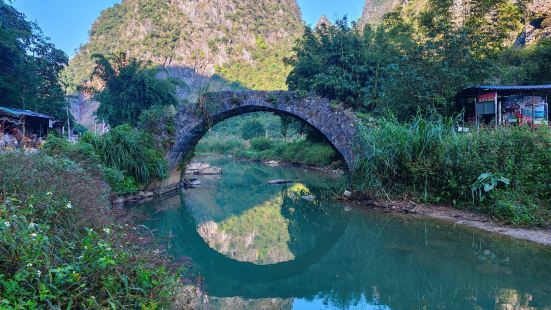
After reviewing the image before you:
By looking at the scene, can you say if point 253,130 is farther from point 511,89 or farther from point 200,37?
point 200,37

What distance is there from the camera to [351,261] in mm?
6094

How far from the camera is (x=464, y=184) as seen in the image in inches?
322

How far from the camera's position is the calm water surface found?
15.1 feet

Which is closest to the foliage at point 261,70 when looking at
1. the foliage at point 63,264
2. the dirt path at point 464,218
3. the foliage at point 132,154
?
the foliage at point 132,154

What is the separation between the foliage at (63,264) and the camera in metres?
2.34

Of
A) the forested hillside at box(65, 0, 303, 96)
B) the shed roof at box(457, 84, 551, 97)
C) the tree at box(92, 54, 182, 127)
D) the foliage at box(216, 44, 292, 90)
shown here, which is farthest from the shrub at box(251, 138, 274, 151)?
the forested hillside at box(65, 0, 303, 96)

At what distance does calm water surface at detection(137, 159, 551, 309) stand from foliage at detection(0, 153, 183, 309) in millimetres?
1711

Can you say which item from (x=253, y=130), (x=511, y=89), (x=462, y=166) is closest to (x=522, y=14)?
(x=511, y=89)

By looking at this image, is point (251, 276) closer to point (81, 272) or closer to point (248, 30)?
point (81, 272)

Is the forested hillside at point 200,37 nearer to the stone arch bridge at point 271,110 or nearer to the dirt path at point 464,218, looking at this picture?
the stone arch bridge at point 271,110

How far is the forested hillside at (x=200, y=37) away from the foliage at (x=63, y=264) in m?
49.0

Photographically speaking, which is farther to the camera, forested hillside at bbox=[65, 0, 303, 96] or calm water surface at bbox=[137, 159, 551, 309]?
forested hillside at bbox=[65, 0, 303, 96]

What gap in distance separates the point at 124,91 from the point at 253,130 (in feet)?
67.9

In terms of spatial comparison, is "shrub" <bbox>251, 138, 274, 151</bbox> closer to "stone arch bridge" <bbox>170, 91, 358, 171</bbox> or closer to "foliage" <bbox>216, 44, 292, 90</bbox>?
"foliage" <bbox>216, 44, 292, 90</bbox>
